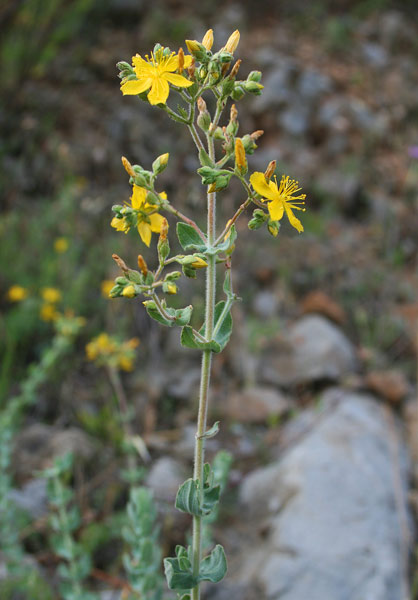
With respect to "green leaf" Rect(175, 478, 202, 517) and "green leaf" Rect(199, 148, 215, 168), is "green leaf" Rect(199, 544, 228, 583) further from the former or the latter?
"green leaf" Rect(199, 148, 215, 168)

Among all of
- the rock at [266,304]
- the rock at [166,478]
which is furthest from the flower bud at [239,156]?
the rock at [266,304]

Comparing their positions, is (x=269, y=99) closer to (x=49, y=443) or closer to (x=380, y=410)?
(x=380, y=410)

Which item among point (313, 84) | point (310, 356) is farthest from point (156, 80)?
point (313, 84)

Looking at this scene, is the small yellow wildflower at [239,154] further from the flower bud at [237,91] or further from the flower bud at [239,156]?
the flower bud at [237,91]

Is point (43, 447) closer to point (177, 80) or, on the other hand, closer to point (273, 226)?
point (273, 226)

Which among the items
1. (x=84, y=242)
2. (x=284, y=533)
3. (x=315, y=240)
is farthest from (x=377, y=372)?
(x=84, y=242)
